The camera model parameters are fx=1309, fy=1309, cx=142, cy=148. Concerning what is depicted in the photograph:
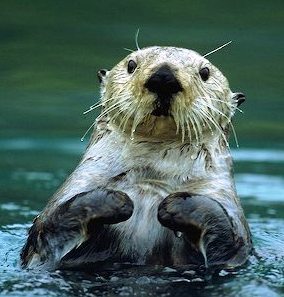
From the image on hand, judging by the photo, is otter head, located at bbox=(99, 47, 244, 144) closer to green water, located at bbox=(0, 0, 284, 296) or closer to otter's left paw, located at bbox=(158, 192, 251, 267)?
otter's left paw, located at bbox=(158, 192, 251, 267)

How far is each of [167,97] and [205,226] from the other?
60 centimetres

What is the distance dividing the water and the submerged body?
12cm

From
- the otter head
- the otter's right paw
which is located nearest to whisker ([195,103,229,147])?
the otter head

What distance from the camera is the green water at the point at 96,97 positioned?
5.84 meters

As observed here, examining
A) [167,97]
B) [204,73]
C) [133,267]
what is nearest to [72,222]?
[133,267]

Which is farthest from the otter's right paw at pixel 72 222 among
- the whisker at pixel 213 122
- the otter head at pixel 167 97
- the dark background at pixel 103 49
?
the dark background at pixel 103 49

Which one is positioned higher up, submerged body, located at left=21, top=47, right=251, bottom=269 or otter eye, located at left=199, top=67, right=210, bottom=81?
otter eye, located at left=199, top=67, right=210, bottom=81

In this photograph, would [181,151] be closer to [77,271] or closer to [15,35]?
[77,271]

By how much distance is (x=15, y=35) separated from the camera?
503 inches

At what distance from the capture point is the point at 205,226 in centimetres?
588

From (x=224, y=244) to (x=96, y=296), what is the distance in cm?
73

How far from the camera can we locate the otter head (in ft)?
19.3

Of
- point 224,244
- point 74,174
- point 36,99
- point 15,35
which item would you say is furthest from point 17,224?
point 15,35

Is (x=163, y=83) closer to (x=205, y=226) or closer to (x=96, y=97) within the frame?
(x=205, y=226)
